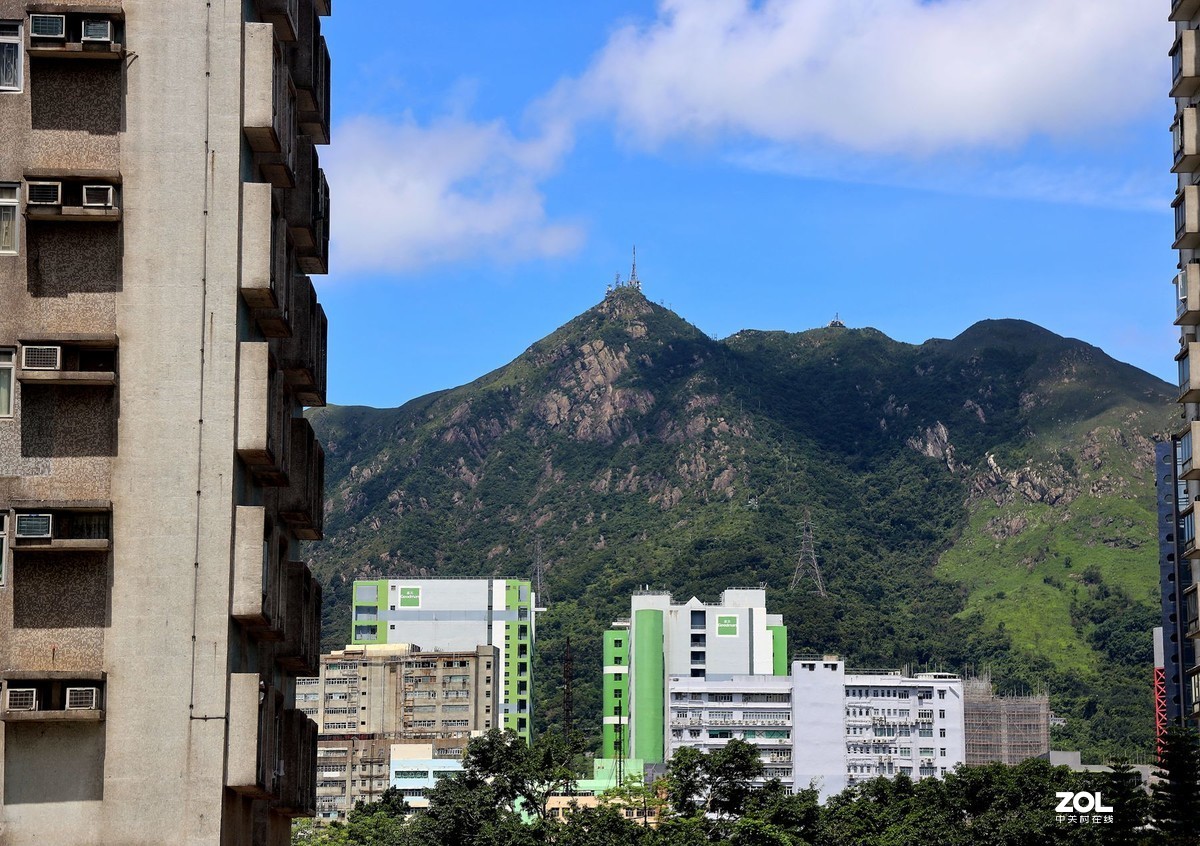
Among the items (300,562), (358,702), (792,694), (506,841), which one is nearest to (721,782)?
(506,841)

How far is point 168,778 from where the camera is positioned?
74.6 feet

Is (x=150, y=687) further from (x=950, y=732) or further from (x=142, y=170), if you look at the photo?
(x=950, y=732)

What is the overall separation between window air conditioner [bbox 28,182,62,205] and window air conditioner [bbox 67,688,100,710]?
570cm

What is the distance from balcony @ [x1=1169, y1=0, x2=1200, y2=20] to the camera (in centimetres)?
4447

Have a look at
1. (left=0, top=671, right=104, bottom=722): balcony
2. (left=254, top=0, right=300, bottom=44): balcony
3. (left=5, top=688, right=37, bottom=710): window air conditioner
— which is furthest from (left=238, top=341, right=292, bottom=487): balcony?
(left=254, top=0, right=300, bottom=44): balcony

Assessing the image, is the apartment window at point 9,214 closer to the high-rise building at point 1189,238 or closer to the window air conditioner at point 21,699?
the window air conditioner at point 21,699

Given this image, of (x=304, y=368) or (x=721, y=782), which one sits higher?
(x=304, y=368)

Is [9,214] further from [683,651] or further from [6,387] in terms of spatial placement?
[683,651]

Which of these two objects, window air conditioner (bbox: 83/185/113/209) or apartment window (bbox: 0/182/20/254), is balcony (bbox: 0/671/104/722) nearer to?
apartment window (bbox: 0/182/20/254)

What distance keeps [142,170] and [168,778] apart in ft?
23.5

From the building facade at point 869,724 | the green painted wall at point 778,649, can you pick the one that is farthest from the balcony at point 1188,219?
the green painted wall at point 778,649

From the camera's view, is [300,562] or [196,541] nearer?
[196,541]

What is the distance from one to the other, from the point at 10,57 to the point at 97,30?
112cm

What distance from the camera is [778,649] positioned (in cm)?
17375
